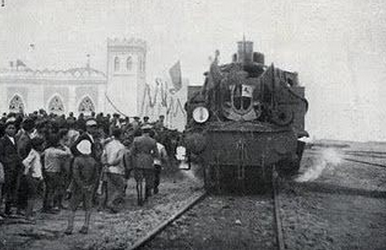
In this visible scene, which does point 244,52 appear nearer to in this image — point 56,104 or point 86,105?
point 86,105

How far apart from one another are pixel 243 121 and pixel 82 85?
4182cm

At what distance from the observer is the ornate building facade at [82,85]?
5209cm

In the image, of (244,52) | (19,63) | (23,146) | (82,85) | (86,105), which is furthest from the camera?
(19,63)

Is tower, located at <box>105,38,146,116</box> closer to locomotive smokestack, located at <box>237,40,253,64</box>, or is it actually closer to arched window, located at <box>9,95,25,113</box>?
arched window, located at <box>9,95,25,113</box>

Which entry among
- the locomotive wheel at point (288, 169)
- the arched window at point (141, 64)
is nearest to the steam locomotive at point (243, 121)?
the locomotive wheel at point (288, 169)

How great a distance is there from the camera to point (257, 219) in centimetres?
935

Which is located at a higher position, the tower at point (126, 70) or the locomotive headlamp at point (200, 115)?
the tower at point (126, 70)

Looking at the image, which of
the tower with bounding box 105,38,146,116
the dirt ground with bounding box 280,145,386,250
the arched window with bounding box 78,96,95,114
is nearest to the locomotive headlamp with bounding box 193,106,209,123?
the dirt ground with bounding box 280,145,386,250

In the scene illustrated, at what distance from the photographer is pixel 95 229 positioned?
8305mm

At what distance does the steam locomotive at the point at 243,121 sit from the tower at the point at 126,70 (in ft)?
128

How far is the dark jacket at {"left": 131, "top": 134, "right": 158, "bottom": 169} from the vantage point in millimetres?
10750

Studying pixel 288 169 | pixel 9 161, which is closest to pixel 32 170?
pixel 9 161

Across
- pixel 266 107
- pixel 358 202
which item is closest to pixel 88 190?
pixel 266 107

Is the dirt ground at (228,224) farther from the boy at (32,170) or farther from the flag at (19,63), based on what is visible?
the flag at (19,63)
